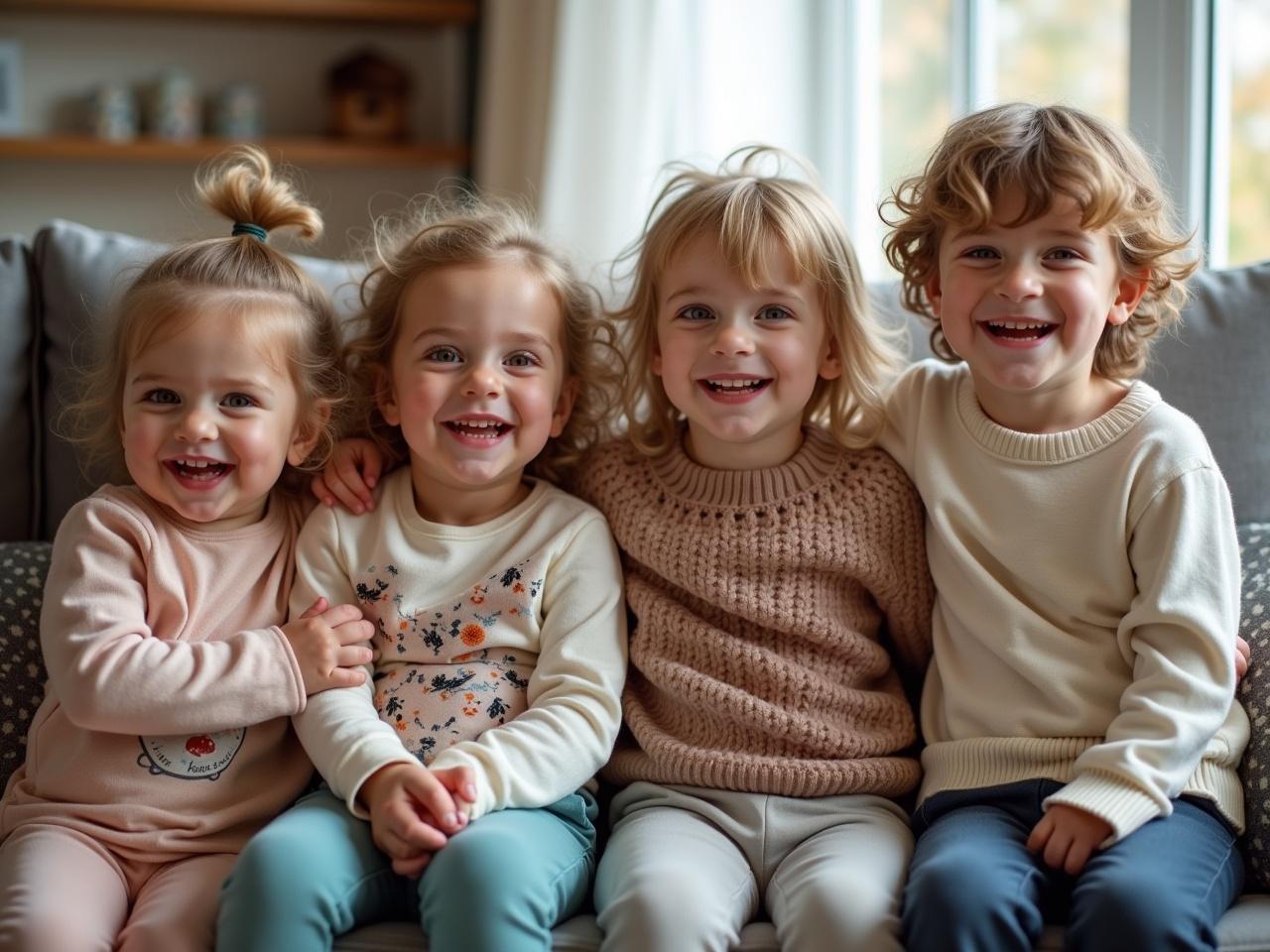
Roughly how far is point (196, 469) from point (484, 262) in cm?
40

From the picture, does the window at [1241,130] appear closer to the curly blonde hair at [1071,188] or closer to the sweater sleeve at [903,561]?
the curly blonde hair at [1071,188]

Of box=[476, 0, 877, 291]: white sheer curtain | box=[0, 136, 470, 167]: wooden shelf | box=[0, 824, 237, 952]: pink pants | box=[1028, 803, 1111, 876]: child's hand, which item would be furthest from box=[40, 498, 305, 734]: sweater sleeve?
box=[0, 136, 470, 167]: wooden shelf

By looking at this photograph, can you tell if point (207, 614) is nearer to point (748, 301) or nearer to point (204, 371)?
point (204, 371)

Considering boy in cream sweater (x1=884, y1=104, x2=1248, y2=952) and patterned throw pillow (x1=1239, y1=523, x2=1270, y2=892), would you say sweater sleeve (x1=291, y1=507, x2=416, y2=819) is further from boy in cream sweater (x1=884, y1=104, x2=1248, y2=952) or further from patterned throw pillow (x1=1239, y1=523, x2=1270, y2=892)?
patterned throw pillow (x1=1239, y1=523, x2=1270, y2=892)

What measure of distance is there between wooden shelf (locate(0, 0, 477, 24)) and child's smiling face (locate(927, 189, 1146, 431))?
252 cm

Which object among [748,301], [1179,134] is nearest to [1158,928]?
[748,301]

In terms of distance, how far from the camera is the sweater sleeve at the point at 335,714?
1.34 m

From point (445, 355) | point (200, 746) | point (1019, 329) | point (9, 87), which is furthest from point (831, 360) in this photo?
point (9, 87)

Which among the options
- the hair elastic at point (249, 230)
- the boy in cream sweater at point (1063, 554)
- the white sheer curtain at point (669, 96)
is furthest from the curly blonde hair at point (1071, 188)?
the white sheer curtain at point (669, 96)

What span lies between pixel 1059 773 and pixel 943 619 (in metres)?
0.23

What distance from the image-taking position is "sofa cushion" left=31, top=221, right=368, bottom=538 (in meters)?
1.69

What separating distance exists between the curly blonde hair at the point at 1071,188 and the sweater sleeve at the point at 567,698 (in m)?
0.53

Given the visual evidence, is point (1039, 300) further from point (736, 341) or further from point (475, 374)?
point (475, 374)

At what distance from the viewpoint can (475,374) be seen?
1480 mm
